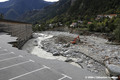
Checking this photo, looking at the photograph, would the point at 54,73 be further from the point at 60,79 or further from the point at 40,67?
the point at 40,67

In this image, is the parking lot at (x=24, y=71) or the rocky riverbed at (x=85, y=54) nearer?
the parking lot at (x=24, y=71)

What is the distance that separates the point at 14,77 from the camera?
5676mm

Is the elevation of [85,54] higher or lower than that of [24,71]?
lower

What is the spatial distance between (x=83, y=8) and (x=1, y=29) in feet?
319

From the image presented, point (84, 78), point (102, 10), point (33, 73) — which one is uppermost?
point (102, 10)

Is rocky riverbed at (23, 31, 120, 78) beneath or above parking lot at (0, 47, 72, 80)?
beneath

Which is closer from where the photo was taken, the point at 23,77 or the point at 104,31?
the point at 23,77

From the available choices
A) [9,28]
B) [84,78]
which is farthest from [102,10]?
[84,78]

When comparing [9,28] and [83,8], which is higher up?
[83,8]

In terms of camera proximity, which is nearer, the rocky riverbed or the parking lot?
the parking lot

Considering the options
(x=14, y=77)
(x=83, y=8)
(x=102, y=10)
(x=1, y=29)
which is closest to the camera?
(x=14, y=77)

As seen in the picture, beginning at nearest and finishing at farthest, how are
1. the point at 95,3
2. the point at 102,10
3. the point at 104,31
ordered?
the point at 104,31 → the point at 102,10 → the point at 95,3

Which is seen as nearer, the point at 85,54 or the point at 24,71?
the point at 24,71

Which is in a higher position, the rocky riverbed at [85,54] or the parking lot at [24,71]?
the parking lot at [24,71]
